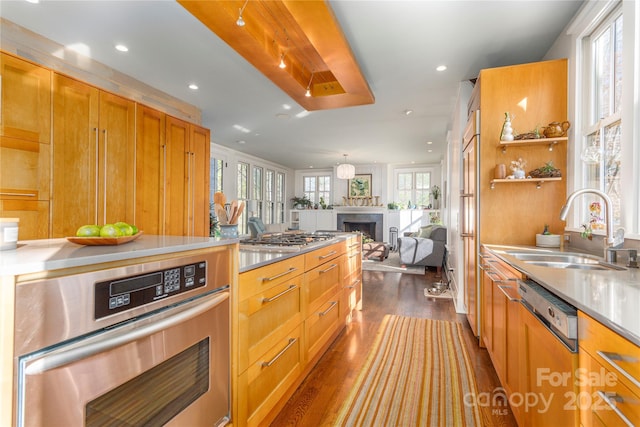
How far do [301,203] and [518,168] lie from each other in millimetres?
7939

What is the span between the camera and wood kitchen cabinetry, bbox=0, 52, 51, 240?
2.15m

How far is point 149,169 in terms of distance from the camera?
3.28 metres

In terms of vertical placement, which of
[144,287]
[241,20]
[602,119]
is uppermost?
[241,20]

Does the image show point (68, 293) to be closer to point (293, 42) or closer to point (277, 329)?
point (277, 329)

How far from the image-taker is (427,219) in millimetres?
8680

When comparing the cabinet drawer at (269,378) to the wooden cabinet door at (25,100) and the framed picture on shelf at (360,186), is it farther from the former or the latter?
the framed picture on shelf at (360,186)

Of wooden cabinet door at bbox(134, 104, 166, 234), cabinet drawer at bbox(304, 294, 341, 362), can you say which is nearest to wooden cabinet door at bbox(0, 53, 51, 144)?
wooden cabinet door at bbox(134, 104, 166, 234)

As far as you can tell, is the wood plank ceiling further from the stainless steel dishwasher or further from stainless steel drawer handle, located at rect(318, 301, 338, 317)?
stainless steel drawer handle, located at rect(318, 301, 338, 317)

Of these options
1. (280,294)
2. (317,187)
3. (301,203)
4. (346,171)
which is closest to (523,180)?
(280,294)

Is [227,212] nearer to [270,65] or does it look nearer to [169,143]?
[270,65]

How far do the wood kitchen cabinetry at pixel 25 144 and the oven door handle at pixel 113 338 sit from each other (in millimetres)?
2086

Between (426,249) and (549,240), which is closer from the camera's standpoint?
(549,240)

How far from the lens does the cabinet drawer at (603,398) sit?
0.66m

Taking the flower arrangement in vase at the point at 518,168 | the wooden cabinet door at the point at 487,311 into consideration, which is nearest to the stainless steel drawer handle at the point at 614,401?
the wooden cabinet door at the point at 487,311
